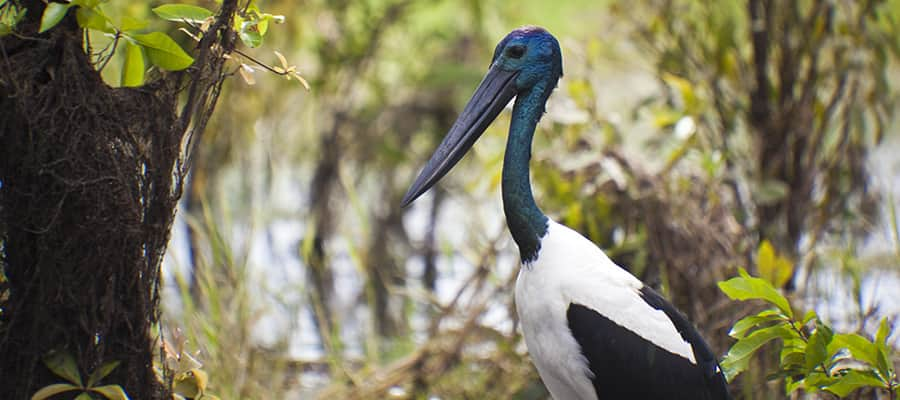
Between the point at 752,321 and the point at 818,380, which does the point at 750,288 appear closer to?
the point at 752,321

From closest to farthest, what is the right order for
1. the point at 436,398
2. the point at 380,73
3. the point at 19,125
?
the point at 19,125 < the point at 436,398 < the point at 380,73

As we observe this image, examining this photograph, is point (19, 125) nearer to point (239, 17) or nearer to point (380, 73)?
point (239, 17)

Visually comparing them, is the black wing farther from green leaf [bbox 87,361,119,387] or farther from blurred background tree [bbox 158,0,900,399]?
green leaf [bbox 87,361,119,387]

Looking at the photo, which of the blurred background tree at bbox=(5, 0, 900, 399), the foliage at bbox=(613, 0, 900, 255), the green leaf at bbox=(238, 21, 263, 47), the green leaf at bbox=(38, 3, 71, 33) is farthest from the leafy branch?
the foliage at bbox=(613, 0, 900, 255)

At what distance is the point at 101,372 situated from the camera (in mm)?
2512

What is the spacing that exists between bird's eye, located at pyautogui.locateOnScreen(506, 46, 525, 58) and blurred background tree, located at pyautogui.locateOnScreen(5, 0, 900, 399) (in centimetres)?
115

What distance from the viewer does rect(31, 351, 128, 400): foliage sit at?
8.04 ft

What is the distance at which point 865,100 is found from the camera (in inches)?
190

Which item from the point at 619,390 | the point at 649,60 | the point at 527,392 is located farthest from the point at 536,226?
the point at 649,60

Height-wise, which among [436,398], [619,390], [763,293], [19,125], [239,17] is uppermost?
[239,17]

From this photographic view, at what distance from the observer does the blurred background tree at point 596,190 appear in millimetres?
4188

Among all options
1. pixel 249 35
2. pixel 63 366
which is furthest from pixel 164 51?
pixel 63 366

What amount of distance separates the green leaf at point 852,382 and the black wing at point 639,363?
0.38m

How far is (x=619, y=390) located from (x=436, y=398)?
183cm
